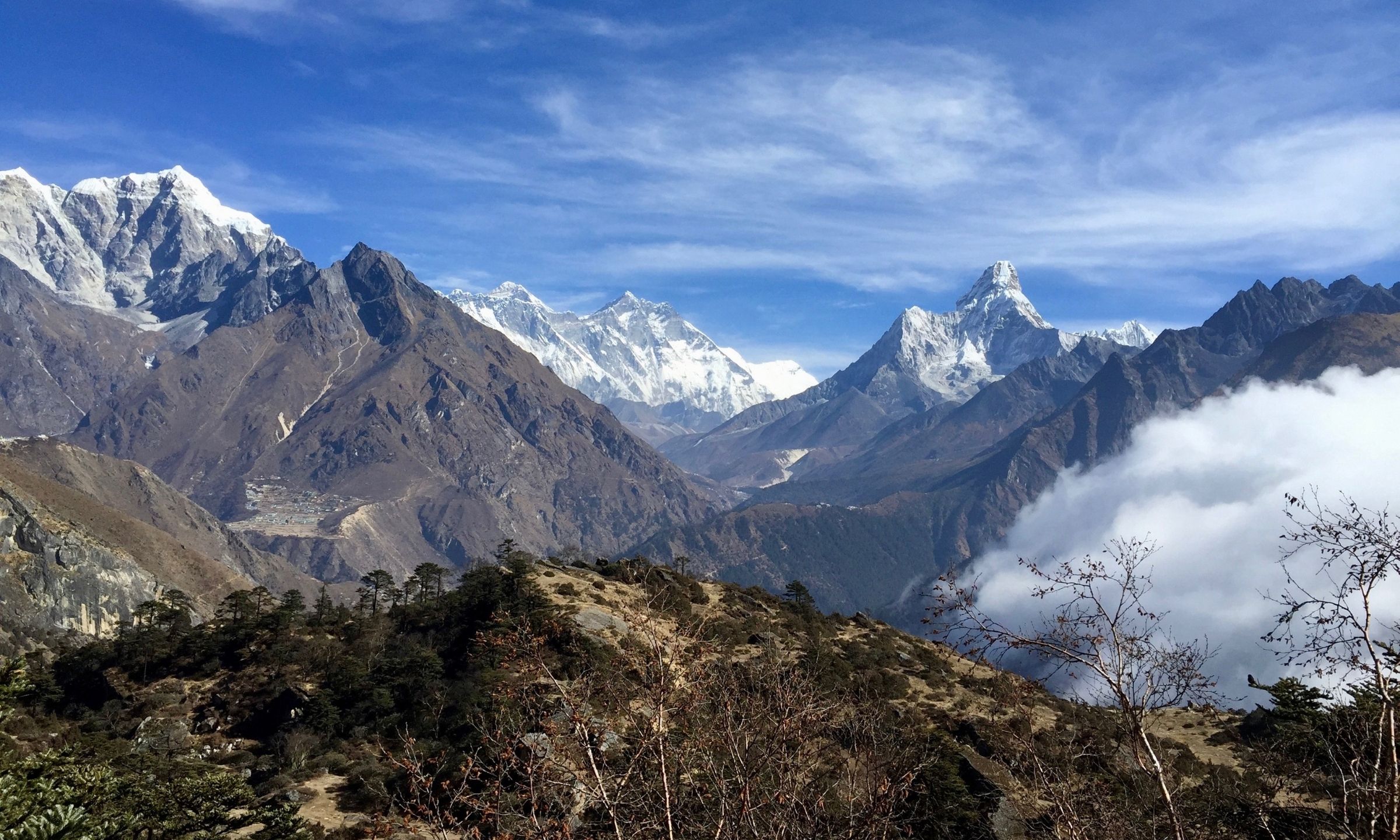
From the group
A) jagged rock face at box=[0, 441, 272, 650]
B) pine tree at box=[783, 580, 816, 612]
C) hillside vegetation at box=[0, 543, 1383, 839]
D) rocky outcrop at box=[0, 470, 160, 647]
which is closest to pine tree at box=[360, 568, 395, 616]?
hillside vegetation at box=[0, 543, 1383, 839]

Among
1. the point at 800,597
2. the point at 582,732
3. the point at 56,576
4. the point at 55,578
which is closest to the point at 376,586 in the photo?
the point at 800,597

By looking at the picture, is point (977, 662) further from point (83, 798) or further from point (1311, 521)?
point (83, 798)

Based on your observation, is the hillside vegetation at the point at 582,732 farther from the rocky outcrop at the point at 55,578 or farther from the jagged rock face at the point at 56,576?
the rocky outcrop at the point at 55,578

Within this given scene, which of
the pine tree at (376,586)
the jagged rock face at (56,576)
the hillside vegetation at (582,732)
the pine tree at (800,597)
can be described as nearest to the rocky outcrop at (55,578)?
the jagged rock face at (56,576)

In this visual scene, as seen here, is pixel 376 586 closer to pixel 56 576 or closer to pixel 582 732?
pixel 582 732

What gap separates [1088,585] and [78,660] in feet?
267

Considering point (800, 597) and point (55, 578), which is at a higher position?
point (55, 578)

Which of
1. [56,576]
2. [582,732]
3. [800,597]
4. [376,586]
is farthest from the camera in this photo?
[56,576]

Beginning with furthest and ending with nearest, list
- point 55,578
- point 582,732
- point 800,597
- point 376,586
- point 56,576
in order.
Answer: point 56,576
point 55,578
point 800,597
point 376,586
point 582,732

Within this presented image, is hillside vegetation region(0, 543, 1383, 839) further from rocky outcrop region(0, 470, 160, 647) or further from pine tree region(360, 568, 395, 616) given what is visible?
rocky outcrop region(0, 470, 160, 647)

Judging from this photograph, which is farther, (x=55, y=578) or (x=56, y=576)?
(x=56, y=576)

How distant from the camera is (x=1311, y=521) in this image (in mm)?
14789

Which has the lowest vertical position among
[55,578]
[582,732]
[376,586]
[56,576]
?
[582,732]

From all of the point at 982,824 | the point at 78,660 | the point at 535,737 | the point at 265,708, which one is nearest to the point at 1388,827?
the point at 535,737
